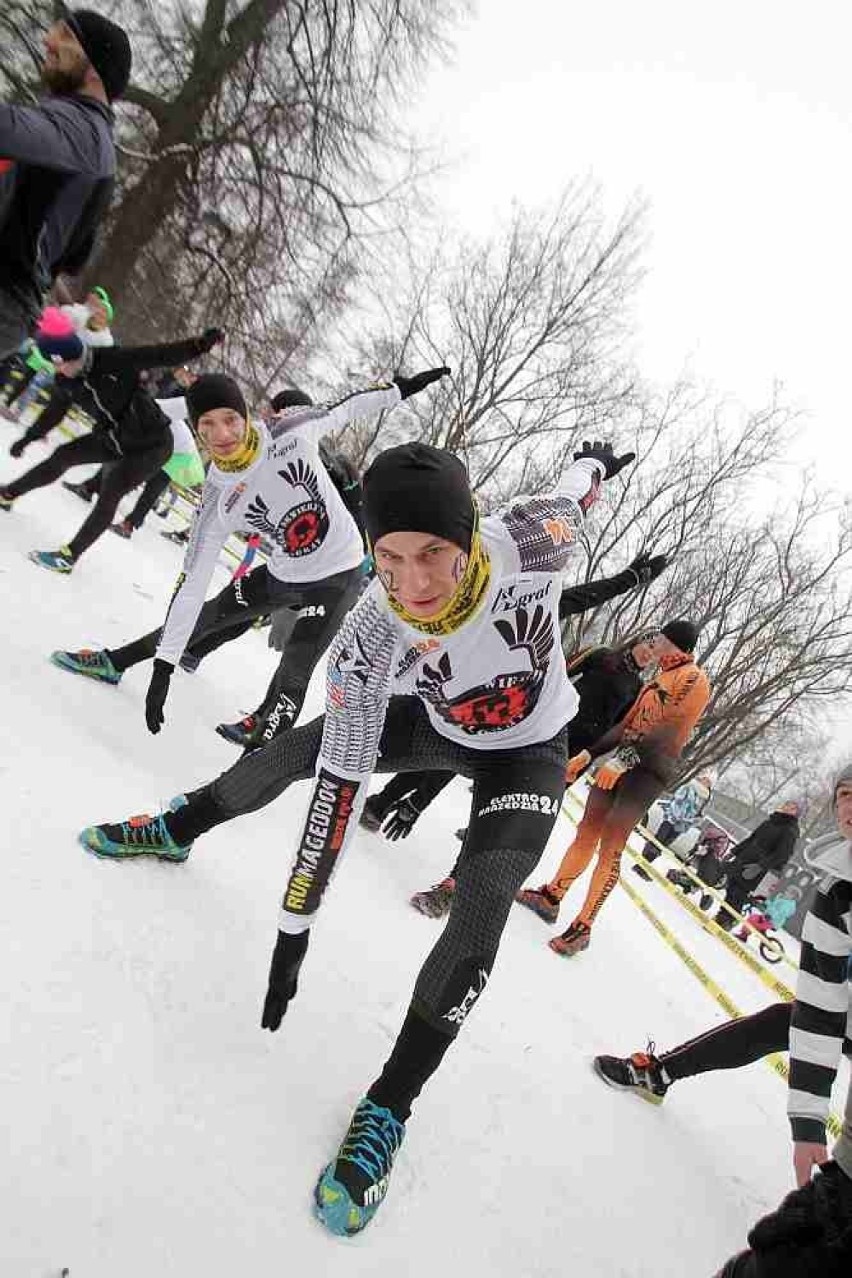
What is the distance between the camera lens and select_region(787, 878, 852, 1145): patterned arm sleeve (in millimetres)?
1808

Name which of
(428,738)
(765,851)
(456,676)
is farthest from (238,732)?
(765,851)

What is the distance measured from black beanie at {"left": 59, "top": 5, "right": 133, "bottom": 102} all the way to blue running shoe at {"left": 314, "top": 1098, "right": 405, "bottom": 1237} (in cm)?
347

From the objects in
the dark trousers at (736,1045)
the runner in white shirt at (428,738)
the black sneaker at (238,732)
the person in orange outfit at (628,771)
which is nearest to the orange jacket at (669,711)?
the person in orange outfit at (628,771)

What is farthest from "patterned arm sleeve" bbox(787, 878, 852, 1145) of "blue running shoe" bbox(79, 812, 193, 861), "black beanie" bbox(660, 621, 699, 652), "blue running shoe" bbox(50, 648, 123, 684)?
"blue running shoe" bbox(50, 648, 123, 684)

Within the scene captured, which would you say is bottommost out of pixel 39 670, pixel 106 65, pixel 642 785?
pixel 39 670

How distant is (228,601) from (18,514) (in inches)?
98.0

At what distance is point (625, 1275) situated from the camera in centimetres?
165

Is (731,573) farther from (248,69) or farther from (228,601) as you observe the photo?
(228,601)

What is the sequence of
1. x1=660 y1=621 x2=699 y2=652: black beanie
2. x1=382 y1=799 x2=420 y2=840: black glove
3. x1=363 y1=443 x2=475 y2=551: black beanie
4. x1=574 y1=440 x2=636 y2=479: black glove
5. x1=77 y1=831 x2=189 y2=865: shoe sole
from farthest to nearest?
x1=660 y1=621 x2=699 y2=652: black beanie < x1=382 y1=799 x2=420 y2=840: black glove < x1=574 y1=440 x2=636 y2=479: black glove < x1=77 y1=831 x2=189 y2=865: shoe sole < x1=363 y1=443 x2=475 y2=551: black beanie

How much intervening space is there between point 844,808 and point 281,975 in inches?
70.0

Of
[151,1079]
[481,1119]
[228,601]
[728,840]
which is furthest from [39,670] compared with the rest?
[728,840]

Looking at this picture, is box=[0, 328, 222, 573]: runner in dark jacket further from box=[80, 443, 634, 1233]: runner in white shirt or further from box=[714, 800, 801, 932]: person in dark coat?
box=[714, 800, 801, 932]: person in dark coat

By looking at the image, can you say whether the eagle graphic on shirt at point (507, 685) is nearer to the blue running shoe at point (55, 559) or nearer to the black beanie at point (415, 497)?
the black beanie at point (415, 497)

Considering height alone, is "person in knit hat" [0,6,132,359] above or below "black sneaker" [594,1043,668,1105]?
above
